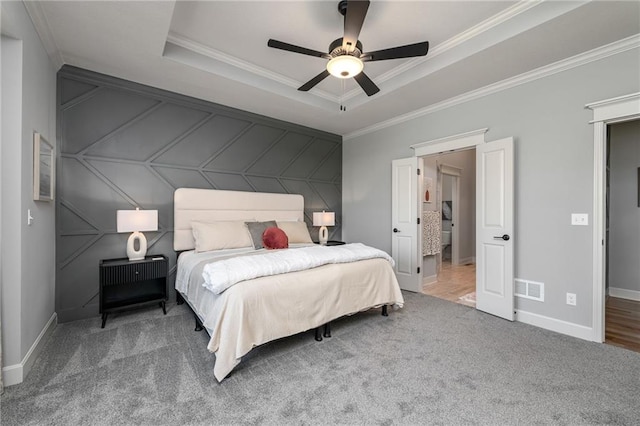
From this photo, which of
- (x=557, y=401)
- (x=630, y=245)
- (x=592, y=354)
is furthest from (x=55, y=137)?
(x=630, y=245)

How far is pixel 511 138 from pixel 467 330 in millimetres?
2195

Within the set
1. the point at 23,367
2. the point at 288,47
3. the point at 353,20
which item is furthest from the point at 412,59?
the point at 23,367

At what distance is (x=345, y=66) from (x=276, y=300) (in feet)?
6.83

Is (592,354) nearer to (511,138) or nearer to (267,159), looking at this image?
(511,138)

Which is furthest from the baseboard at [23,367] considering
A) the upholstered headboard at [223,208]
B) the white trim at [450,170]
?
the white trim at [450,170]

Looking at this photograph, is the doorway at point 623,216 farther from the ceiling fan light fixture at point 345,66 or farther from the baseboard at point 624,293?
the ceiling fan light fixture at point 345,66

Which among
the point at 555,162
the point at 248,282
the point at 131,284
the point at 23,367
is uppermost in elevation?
the point at 555,162

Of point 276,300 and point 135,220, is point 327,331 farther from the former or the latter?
point 135,220

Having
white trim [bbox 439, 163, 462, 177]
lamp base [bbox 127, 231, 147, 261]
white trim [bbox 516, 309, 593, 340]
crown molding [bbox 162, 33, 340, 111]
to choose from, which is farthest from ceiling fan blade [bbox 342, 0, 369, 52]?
white trim [bbox 439, 163, 462, 177]

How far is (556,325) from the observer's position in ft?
9.42

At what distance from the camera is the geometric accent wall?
3.03 meters

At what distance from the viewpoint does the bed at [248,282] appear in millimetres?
2057

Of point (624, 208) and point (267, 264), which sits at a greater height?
point (624, 208)

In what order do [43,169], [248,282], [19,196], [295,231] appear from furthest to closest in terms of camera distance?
1. [295,231]
2. [43,169]
3. [248,282]
4. [19,196]
